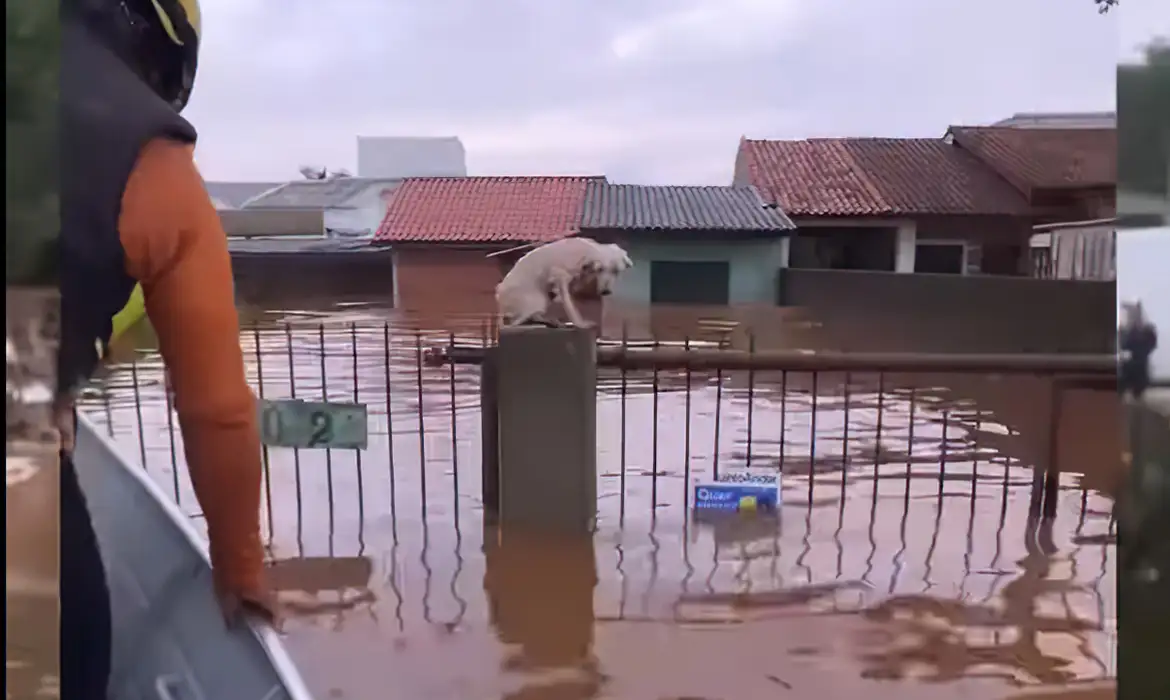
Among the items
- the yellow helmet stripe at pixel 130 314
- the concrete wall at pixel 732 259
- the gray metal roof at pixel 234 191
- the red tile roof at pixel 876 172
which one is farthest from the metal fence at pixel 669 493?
the red tile roof at pixel 876 172

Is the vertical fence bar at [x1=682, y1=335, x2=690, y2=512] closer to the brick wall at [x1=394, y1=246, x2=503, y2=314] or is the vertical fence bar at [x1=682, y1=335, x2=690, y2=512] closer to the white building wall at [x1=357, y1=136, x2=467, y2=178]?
the brick wall at [x1=394, y1=246, x2=503, y2=314]

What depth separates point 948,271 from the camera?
1.92m

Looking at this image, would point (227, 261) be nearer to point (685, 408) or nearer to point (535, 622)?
point (535, 622)

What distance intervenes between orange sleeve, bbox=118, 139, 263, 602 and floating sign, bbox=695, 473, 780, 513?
64.7 inches

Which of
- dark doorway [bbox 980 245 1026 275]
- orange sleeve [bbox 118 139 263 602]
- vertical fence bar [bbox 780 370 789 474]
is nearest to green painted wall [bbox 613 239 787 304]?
dark doorway [bbox 980 245 1026 275]

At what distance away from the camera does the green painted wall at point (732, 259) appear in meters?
1.81

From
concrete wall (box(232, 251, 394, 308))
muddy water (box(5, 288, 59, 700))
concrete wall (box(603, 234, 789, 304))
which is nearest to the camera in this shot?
muddy water (box(5, 288, 59, 700))

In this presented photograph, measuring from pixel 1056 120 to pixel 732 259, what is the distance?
63 centimetres

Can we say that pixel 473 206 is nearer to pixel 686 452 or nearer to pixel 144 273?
pixel 144 273

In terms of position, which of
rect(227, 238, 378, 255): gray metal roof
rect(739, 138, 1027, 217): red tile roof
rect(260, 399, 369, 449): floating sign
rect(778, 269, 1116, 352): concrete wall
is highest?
rect(739, 138, 1027, 217): red tile roof

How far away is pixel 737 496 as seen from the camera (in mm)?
2775

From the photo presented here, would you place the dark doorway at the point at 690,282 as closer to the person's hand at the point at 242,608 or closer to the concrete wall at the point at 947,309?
the concrete wall at the point at 947,309

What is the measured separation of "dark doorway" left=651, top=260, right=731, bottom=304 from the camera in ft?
6.10

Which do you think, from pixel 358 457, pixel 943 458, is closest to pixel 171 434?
pixel 358 457
